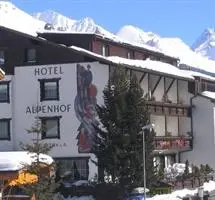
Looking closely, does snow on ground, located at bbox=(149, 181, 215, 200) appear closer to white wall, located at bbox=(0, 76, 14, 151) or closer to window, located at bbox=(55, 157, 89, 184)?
window, located at bbox=(55, 157, 89, 184)

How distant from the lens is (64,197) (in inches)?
1515

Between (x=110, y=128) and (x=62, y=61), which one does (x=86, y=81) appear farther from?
(x=110, y=128)

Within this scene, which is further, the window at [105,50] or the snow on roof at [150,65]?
the window at [105,50]

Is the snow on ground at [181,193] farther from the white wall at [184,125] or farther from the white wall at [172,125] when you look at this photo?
the white wall at [184,125]

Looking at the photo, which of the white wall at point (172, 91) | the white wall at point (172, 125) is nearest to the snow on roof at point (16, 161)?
the white wall at point (172, 91)

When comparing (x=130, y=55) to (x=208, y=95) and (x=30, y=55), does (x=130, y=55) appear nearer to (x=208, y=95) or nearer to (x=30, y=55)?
(x=208, y=95)

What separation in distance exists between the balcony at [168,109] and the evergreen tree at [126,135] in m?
7.58

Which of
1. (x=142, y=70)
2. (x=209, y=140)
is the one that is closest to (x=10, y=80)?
(x=142, y=70)

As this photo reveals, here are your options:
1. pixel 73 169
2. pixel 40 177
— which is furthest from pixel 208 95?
pixel 40 177

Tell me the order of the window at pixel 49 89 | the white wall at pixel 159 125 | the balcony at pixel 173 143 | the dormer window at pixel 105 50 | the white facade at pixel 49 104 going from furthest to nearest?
the white wall at pixel 159 125 < the dormer window at pixel 105 50 < the balcony at pixel 173 143 < the window at pixel 49 89 < the white facade at pixel 49 104

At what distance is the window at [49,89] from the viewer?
142 feet

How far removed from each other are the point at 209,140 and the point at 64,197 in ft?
56.1

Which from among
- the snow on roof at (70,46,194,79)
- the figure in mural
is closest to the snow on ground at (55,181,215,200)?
the figure in mural

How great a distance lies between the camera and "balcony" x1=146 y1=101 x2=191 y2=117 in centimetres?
4528
